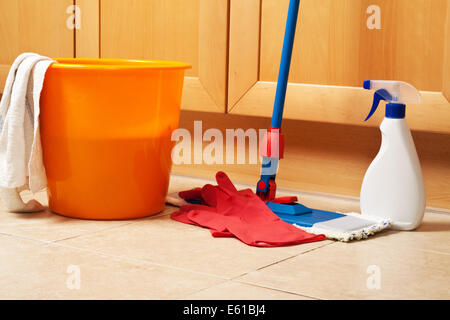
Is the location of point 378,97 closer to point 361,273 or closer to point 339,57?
point 339,57

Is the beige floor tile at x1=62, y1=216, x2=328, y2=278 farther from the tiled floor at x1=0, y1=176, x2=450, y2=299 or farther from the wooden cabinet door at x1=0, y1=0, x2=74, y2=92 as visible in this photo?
the wooden cabinet door at x1=0, y1=0, x2=74, y2=92

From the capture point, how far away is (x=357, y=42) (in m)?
1.47

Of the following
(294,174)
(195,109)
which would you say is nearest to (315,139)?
(294,174)

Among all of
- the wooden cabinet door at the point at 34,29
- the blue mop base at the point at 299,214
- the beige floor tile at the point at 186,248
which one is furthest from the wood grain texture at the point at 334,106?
the wooden cabinet door at the point at 34,29

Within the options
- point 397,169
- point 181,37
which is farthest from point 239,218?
point 181,37

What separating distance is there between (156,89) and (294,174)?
1.68 ft

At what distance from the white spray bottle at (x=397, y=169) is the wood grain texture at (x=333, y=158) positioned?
0.21 metres

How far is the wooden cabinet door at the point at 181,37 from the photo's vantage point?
164 centimetres

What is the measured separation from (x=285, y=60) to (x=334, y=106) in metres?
0.16

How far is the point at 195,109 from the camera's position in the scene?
1689 millimetres

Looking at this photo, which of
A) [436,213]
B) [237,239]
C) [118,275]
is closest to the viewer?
[118,275]
